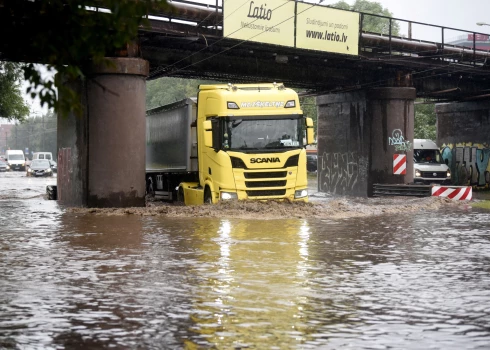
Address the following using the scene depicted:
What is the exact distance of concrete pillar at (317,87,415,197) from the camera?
121 ft

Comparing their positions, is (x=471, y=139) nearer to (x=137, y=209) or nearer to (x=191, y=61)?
(x=191, y=61)

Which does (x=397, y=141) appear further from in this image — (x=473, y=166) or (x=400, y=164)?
(x=473, y=166)

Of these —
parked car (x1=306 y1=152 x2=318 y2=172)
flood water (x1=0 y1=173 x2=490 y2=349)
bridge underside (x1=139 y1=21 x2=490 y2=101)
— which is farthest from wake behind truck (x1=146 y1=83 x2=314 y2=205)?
parked car (x1=306 y1=152 x2=318 y2=172)

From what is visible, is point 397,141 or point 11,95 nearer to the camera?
point 397,141

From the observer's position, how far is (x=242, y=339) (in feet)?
25.1

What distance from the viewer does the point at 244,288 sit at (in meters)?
10.7

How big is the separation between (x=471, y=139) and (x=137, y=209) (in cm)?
2629

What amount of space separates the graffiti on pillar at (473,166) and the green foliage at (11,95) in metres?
22.4

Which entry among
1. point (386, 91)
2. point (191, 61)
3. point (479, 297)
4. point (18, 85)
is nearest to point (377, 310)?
point (479, 297)

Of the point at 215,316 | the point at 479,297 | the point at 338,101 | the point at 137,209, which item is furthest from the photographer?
the point at 338,101

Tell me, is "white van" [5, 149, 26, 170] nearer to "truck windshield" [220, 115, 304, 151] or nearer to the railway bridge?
the railway bridge

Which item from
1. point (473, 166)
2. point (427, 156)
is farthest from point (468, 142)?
point (427, 156)

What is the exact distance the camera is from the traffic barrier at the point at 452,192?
30750 millimetres

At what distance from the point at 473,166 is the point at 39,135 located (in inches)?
5132
